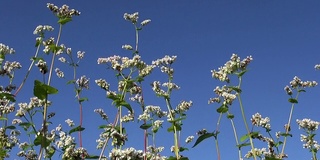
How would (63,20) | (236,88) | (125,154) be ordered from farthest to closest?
(63,20) → (236,88) → (125,154)

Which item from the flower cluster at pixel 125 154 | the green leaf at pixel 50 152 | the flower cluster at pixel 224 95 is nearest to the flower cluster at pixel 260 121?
the flower cluster at pixel 224 95

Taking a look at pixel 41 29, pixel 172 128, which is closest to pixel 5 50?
pixel 41 29

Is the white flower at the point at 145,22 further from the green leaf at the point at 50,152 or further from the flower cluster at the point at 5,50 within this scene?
the green leaf at the point at 50,152

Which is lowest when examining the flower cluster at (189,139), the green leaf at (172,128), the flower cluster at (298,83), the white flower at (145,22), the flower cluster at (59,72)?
the green leaf at (172,128)

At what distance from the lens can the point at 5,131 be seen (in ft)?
33.7

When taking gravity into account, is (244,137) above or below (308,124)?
below

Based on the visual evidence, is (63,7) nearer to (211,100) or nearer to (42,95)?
(42,95)

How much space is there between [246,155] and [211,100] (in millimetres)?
1785

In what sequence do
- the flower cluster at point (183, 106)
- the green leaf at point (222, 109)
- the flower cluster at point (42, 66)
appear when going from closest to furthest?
1. the flower cluster at point (42, 66)
2. the green leaf at point (222, 109)
3. the flower cluster at point (183, 106)

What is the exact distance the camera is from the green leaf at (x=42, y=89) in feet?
23.7

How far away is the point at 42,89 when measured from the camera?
734 centimetres

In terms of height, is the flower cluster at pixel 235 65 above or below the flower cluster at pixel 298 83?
below

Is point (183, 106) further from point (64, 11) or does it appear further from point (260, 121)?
point (64, 11)

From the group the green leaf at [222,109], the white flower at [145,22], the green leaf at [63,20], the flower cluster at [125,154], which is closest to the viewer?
the flower cluster at [125,154]
